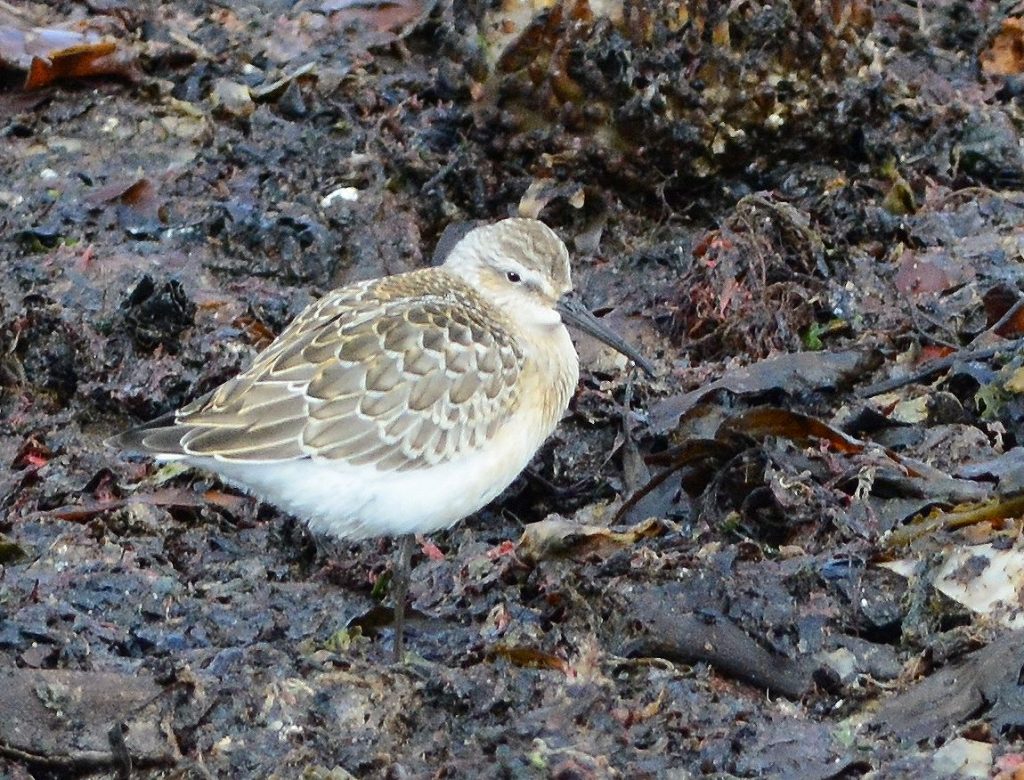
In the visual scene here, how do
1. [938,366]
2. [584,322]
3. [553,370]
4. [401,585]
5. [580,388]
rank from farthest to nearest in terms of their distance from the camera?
[580,388]
[938,366]
[584,322]
[553,370]
[401,585]

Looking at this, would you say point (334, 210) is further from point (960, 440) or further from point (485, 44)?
point (960, 440)

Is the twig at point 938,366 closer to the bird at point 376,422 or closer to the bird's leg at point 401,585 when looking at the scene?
the bird at point 376,422

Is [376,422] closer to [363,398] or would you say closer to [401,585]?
[363,398]

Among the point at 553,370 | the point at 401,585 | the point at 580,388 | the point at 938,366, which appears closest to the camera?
the point at 401,585

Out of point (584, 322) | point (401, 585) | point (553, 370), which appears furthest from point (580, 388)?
point (401, 585)

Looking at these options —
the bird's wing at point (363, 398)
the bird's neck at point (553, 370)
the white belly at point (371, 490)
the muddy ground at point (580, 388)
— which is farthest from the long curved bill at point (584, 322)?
the white belly at point (371, 490)

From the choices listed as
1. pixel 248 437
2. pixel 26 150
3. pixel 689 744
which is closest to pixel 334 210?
pixel 26 150
